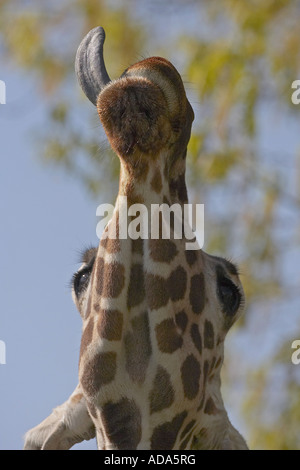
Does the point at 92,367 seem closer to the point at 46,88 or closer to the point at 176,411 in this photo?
the point at 176,411

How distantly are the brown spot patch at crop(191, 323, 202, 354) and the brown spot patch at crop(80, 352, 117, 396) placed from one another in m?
0.31

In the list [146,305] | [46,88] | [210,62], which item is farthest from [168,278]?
[46,88]

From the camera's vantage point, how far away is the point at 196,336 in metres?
3.34

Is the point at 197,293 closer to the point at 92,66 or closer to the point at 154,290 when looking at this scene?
the point at 154,290

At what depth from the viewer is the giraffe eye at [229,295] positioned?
3518 millimetres

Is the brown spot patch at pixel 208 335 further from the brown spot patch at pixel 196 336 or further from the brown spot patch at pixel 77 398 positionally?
the brown spot patch at pixel 77 398

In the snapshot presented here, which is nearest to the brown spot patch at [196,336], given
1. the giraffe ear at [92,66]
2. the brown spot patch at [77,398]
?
the brown spot patch at [77,398]

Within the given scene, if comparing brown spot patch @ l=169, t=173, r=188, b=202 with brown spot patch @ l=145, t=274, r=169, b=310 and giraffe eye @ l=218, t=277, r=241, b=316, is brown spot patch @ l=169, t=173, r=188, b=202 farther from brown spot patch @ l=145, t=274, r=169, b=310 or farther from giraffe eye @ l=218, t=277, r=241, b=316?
giraffe eye @ l=218, t=277, r=241, b=316

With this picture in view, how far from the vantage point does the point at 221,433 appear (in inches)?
141

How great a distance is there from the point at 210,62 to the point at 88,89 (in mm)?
5355

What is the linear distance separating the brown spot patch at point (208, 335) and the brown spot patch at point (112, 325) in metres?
0.38

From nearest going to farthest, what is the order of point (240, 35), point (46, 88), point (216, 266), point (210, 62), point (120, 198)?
point (120, 198) → point (216, 266) → point (210, 62) → point (240, 35) → point (46, 88)

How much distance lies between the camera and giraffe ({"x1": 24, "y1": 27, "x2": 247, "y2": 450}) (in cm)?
301
